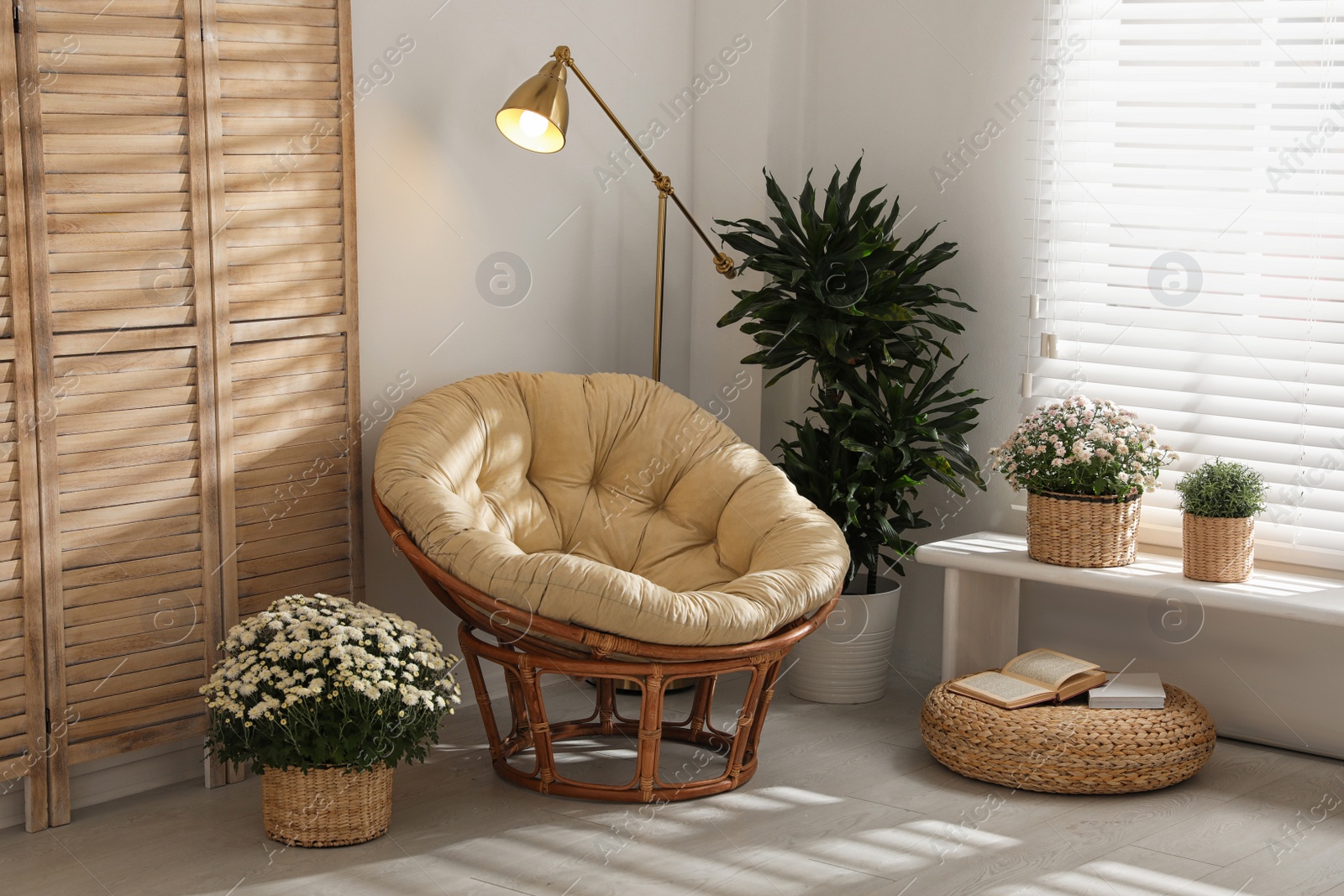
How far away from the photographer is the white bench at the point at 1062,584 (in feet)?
10.1

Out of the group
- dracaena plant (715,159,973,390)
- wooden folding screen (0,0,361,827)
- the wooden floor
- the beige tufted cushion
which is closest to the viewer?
the wooden floor

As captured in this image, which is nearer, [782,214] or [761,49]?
[782,214]

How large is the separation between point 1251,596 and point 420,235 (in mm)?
2249

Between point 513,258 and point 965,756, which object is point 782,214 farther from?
point 965,756

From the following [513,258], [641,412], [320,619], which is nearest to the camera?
[320,619]

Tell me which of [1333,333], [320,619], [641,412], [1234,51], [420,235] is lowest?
[320,619]

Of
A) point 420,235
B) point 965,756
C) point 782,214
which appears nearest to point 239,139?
point 420,235

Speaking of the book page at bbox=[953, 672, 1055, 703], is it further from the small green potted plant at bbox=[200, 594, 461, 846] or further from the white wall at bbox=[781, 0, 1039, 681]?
the small green potted plant at bbox=[200, 594, 461, 846]

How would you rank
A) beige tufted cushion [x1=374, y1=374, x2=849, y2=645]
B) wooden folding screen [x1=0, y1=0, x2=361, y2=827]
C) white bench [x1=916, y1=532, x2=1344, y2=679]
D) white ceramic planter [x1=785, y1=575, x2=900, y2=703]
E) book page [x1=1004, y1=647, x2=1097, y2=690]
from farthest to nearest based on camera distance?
white ceramic planter [x1=785, y1=575, x2=900, y2=703]
book page [x1=1004, y1=647, x2=1097, y2=690]
white bench [x1=916, y1=532, x2=1344, y2=679]
beige tufted cushion [x1=374, y1=374, x2=849, y2=645]
wooden folding screen [x1=0, y1=0, x2=361, y2=827]

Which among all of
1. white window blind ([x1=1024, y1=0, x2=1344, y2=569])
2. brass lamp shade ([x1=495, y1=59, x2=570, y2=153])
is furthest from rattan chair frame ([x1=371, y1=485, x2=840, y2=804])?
white window blind ([x1=1024, y1=0, x2=1344, y2=569])

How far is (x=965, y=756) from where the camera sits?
3.11m

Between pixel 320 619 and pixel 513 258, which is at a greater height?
pixel 513 258

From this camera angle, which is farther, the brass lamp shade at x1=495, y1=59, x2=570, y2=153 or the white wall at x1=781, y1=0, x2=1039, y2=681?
the white wall at x1=781, y1=0, x2=1039, y2=681

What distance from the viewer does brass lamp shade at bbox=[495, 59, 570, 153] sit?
3256 millimetres
